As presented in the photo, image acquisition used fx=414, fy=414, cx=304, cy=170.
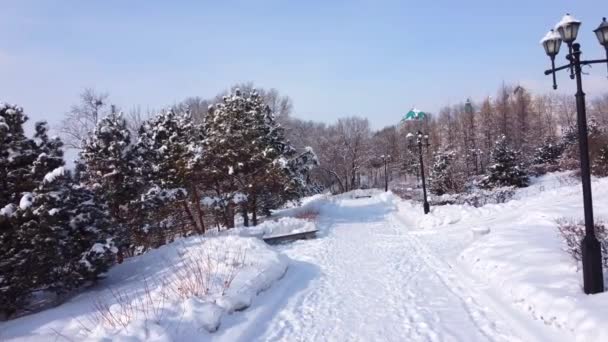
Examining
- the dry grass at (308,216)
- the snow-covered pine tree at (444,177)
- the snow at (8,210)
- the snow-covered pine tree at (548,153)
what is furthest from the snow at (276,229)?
the snow-covered pine tree at (548,153)

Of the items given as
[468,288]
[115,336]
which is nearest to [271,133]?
[468,288]

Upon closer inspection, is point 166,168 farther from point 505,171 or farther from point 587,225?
point 505,171

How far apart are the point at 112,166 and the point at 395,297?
1593 centimetres

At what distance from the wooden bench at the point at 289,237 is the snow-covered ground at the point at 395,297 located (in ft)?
6.18

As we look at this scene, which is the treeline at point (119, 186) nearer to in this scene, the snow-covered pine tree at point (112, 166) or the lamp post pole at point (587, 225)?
the snow-covered pine tree at point (112, 166)

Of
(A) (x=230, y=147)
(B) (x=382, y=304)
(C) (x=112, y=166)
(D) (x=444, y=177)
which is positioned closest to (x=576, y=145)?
(D) (x=444, y=177)

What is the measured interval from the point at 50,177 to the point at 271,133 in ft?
49.7

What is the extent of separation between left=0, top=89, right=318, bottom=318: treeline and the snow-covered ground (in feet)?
5.41

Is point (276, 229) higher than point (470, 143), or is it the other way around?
point (470, 143)

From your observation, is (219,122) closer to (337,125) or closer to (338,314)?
(338,314)

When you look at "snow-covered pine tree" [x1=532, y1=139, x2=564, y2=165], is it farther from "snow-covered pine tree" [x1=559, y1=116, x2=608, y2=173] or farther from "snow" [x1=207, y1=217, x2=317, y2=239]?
"snow" [x1=207, y1=217, x2=317, y2=239]

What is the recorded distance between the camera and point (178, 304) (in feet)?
20.9

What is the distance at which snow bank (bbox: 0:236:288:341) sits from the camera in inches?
223

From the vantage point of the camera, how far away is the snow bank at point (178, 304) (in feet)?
18.5
